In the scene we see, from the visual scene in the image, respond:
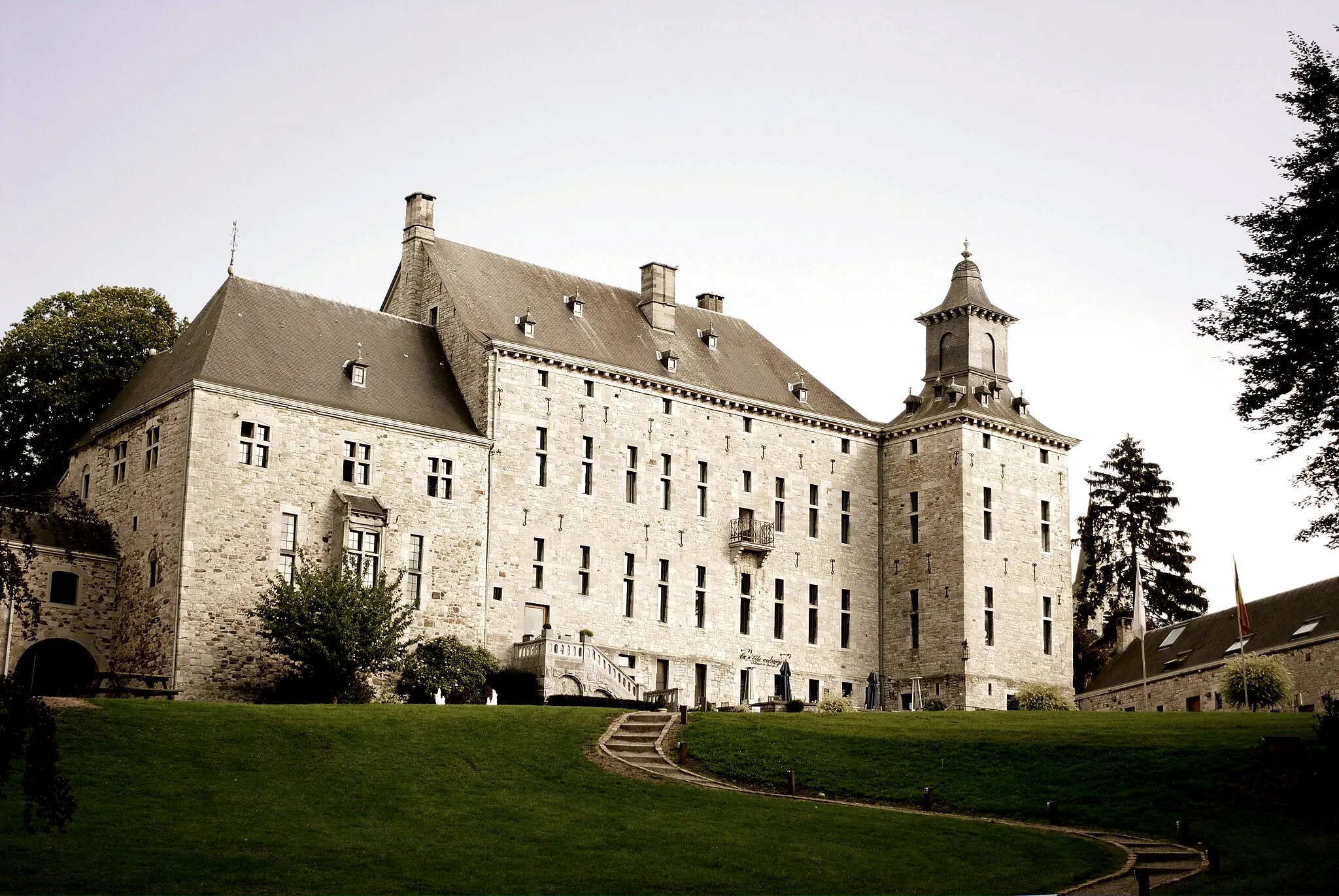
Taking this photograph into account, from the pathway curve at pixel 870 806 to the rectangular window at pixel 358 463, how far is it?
13.5 m

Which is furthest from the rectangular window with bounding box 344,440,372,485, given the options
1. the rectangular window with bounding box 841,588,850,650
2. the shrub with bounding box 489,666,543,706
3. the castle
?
the rectangular window with bounding box 841,588,850,650

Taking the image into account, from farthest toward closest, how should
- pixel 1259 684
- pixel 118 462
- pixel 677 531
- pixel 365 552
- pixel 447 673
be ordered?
pixel 677 531
pixel 118 462
pixel 365 552
pixel 447 673
pixel 1259 684

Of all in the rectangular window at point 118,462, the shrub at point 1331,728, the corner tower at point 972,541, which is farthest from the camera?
the corner tower at point 972,541

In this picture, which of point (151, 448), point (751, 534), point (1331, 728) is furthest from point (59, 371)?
point (1331, 728)

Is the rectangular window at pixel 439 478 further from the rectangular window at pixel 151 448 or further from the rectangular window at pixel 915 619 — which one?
the rectangular window at pixel 915 619

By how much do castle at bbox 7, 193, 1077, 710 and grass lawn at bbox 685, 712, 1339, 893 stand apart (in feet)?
44.9

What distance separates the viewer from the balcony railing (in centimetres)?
6181

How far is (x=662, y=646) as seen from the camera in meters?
59.4

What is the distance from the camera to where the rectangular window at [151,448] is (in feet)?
174

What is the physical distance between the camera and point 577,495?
191 ft

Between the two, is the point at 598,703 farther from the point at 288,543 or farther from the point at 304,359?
the point at 304,359

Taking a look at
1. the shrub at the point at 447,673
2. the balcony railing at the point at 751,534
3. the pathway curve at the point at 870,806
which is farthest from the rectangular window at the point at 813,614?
the pathway curve at the point at 870,806

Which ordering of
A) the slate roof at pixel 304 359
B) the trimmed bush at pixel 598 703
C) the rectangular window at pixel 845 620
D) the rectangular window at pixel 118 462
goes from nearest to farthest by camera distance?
1. the trimmed bush at pixel 598 703
2. the slate roof at pixel 304 359
3. the rectangular window at pixel 118 462
4. the rectangular window at pixel 845 620

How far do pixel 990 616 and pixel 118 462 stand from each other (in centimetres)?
3083
